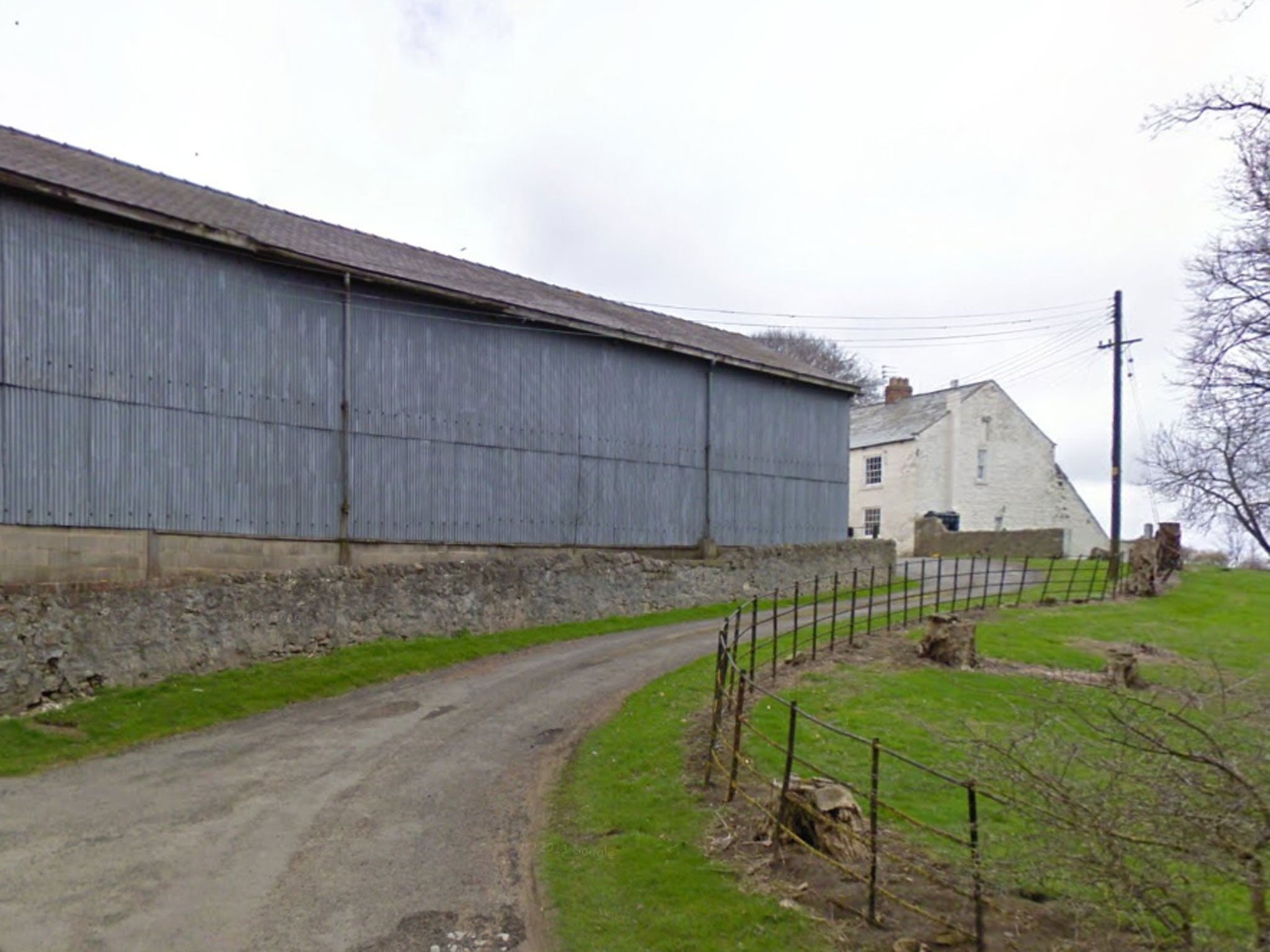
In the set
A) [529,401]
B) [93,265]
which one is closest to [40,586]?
[93,265]

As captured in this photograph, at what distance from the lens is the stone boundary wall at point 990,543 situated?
3225 cm

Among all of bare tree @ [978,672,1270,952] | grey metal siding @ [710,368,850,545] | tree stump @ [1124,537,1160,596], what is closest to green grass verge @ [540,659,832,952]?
bare tree @ [978,672,1270,952]

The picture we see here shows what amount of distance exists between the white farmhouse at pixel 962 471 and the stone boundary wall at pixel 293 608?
18.1 m

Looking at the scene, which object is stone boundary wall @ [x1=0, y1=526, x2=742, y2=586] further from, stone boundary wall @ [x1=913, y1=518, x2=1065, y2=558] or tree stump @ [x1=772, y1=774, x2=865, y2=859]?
stone boundary wall @ [x1=913, y1=518, x2=1065, y2=558]

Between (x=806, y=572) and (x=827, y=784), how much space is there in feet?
56.2

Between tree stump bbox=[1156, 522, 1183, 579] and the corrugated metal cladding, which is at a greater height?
the corrugated metal cladding

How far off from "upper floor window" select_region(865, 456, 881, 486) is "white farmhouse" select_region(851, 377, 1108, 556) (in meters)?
0.03

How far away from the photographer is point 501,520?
58.0 ft

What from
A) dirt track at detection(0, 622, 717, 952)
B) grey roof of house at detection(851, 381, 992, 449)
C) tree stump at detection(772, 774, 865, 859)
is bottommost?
dirt track at detection(0, 622, 717, 952)

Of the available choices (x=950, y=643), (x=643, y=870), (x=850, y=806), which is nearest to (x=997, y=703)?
(x=950, y=643)

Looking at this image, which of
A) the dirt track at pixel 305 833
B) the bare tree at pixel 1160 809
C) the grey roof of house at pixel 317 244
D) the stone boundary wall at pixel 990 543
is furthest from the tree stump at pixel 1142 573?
the bare tree at pixel 1160 809

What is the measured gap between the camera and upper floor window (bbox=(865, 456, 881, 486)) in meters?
38.1

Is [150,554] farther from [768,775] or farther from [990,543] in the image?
[990,543]

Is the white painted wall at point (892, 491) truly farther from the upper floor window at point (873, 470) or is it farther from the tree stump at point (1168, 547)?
the tree stump at point (1168, 547)
